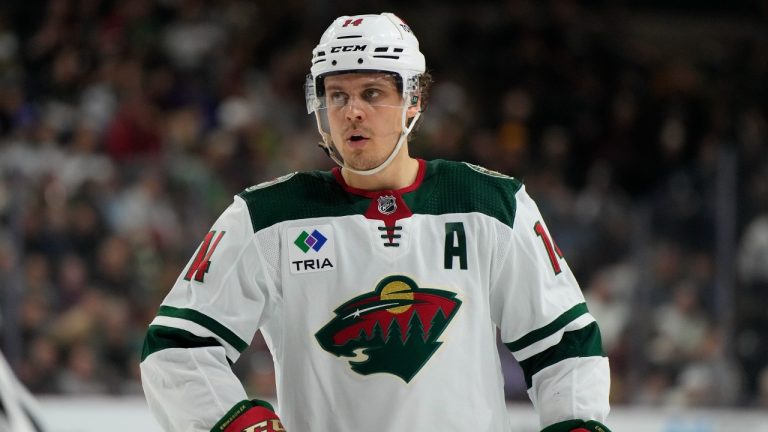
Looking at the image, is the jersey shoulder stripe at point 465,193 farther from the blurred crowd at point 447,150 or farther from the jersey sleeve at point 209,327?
the blurred crowd at point 447,150

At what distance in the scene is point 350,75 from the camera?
8.93ft

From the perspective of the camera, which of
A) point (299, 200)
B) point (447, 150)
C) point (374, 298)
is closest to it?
point (374, 298)

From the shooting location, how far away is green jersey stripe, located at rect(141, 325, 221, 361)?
2582mm

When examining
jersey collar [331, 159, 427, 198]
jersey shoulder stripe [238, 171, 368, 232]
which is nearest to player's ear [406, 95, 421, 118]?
jersey collar [331, 159, 427, 198]

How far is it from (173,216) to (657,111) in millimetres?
3440

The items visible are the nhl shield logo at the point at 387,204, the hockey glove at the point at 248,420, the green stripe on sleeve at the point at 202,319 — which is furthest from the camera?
the nhl shield logo at the point at 387,204

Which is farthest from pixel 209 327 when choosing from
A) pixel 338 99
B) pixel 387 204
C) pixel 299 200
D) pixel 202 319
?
pixel 338 99

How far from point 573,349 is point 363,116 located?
2.21 ft

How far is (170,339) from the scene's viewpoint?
259cm

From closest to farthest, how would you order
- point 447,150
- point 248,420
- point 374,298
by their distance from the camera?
1. point 248,420
2. point 374,298
3. point 447,150

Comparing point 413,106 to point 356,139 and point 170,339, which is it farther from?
point 170,339

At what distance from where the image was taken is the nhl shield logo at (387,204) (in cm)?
271

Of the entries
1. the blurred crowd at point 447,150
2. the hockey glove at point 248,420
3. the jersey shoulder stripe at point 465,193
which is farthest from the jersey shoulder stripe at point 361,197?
the blurred crowd at point 447,150

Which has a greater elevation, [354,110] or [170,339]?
[354,110]
